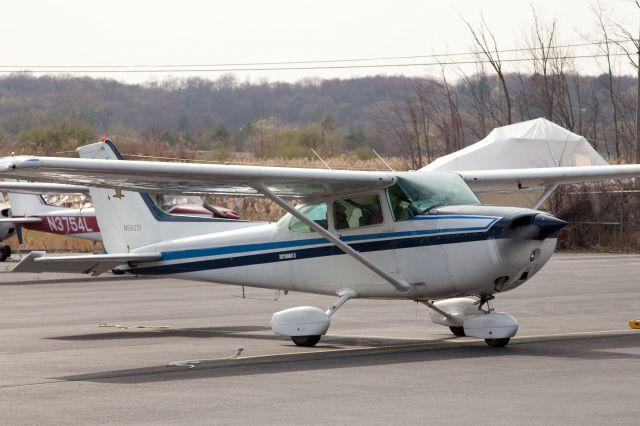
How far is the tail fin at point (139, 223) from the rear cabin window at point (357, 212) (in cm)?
199

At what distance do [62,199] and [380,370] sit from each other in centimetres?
3548

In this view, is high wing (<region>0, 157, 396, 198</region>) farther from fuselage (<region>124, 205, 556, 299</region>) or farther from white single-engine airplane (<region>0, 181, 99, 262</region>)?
white single-engine airplane (<region>0, 181, 99, 262</region>)

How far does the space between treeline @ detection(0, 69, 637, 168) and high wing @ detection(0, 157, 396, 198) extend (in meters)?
31.0

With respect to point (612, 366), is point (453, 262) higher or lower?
higher

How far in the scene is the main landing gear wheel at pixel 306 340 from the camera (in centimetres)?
1246

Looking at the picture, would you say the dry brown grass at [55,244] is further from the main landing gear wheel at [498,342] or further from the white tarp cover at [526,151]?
the main landing gear wheel at [498,342]

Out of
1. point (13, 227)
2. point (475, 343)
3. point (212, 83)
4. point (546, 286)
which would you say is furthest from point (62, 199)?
point (212, 83)

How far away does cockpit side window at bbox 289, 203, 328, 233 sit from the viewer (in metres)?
13.2

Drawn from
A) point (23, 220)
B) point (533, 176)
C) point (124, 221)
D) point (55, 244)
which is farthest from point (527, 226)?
point (55, 244)

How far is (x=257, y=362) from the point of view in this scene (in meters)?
11.2

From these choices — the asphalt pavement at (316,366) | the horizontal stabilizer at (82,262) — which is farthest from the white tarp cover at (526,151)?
the horizontal stabilizer at (82,262)

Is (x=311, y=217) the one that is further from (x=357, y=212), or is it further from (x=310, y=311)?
(x=310, y=311)

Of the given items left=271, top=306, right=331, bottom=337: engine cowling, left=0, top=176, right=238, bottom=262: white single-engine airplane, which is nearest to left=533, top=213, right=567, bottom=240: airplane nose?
left=271, top=306, right=331, bottom=337: engine cowling

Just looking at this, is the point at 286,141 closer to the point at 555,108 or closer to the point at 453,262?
the point at 555,108
